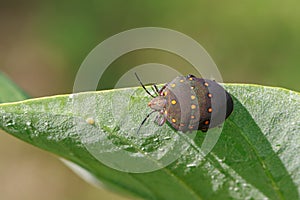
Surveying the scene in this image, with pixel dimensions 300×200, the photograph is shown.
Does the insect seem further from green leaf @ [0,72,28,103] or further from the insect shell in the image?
green leaf @ [0,72,28,103]

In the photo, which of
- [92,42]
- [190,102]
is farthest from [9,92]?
[92,42]

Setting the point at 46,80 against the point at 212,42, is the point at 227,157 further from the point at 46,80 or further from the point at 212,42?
the point at 46,80

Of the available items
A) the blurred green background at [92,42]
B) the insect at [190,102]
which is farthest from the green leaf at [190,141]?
the blurred green background at [92,42]

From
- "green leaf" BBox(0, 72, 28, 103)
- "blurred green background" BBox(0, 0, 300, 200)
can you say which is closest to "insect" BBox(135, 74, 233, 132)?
"green leaf" BBox(0, 72, 28, 103)

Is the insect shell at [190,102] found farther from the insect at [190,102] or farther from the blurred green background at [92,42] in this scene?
the blurred green background at [92,42]

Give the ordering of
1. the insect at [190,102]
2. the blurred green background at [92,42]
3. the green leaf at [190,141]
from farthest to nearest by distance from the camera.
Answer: the blurred green background at [92,42] → the insect at [190,102] → the green leaf at [190,141]

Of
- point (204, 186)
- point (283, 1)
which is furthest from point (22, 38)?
point (204, 186)
